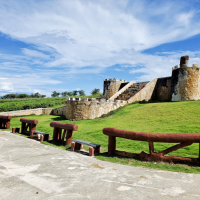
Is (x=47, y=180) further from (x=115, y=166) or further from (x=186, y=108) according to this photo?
(x=186, y=108)

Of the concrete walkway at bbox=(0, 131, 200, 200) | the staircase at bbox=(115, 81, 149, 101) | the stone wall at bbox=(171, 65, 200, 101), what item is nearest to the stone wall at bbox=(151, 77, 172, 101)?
the staircase at bbox=(115, 81, 149, 101)

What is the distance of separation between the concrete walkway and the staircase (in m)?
15.7

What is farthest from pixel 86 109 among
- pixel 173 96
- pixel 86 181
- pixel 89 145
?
pixel 86 181

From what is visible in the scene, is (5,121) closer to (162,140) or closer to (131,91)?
(162,140)

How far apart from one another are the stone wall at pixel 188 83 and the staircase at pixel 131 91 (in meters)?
5.82

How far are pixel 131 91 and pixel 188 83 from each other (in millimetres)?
7627

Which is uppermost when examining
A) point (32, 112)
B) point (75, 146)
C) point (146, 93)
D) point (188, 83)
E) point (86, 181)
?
point (188, 83)

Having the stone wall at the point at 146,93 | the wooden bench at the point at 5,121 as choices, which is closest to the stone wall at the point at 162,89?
the stone wall at the point at 146,93

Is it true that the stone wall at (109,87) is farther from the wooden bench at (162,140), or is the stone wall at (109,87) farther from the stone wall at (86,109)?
the wooden bench at (162,140)

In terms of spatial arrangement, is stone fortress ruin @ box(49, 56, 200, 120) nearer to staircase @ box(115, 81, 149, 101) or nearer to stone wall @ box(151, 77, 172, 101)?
staircase @ box(115, 81, 149, 101)

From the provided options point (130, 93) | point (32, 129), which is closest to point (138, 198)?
point (32, 129)

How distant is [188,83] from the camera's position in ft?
52.1

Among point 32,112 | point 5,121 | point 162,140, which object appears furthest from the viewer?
point 32,112

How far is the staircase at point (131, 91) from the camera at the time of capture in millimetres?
21156
